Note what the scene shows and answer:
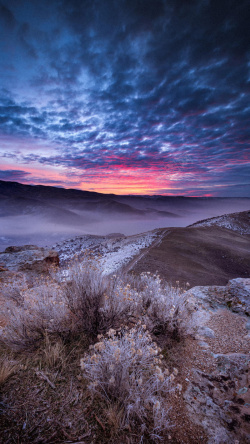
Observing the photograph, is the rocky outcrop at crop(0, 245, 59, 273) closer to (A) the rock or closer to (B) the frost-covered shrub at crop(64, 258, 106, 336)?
(B) the frost-covered shrub at crop(64, 258, 106, 336)

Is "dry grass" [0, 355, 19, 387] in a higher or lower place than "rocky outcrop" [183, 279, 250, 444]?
higher

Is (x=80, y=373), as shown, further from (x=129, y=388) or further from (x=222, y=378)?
(x=222, y=378)

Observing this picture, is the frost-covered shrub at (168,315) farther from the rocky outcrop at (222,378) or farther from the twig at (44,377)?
the twig at (44,377)

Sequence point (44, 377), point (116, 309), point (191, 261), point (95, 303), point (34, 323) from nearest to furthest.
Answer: point (44, 377) → point (34, 323) → point (116, 309) → point (95, 303) → point (191, 261)

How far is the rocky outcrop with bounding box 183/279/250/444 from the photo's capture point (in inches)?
73.0

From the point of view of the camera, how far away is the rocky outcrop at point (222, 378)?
73.0 inches

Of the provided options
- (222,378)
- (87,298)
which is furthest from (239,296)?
(87,298)

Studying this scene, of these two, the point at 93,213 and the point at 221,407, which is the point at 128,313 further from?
the point at 93,213

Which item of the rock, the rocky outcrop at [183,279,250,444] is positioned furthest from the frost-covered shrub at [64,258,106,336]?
the rock

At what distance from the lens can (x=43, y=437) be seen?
1.56 m

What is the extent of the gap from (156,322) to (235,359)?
1.18 m

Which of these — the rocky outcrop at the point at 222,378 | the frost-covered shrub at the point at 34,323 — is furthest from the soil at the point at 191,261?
the frost-covered shrub at the point at 34,323

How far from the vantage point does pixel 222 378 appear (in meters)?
2.41

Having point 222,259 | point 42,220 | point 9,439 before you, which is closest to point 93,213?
point 42,220
